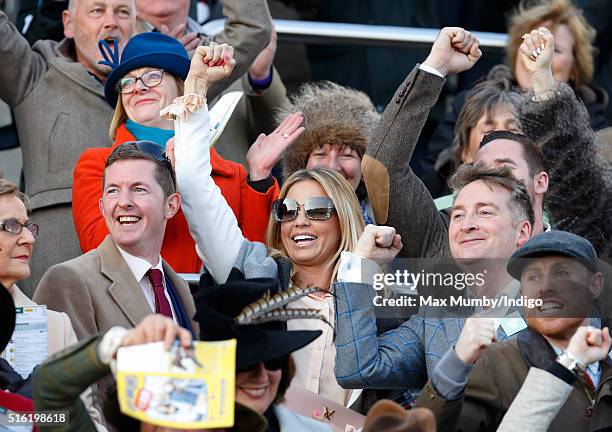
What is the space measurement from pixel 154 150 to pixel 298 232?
2.18 feet

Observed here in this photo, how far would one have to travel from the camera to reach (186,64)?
6.78 meters

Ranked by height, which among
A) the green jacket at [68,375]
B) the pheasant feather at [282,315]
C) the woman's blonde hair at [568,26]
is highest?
the woman's blonde hair at [568,26]

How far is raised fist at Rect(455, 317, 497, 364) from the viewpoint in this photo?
4.86 meters

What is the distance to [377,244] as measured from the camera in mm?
5812

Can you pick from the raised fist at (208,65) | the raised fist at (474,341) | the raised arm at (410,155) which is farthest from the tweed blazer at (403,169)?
the raised fist at (474,341)

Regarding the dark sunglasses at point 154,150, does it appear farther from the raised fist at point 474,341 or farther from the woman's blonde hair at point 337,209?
the raised fist at point 474,341

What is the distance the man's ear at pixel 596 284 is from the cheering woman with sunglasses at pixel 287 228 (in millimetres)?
1047

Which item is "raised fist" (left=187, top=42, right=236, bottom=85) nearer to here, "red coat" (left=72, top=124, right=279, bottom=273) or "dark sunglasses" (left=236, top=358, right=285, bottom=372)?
"red coat" (left=72, top=124, right=279, bottom=273)

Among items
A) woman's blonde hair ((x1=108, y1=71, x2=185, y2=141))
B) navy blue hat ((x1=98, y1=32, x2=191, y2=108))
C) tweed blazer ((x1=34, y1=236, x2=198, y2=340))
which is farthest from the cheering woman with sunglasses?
woman's blonde hair ((x1=108, y1=71, x2=185, y2=141))

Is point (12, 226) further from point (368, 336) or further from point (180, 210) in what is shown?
point (368, 336)

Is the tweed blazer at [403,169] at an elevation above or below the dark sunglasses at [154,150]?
above

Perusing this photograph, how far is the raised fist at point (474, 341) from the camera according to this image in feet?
16.0

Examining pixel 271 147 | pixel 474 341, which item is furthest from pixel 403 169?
pixel 474 341

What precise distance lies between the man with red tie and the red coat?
21 centimetres
